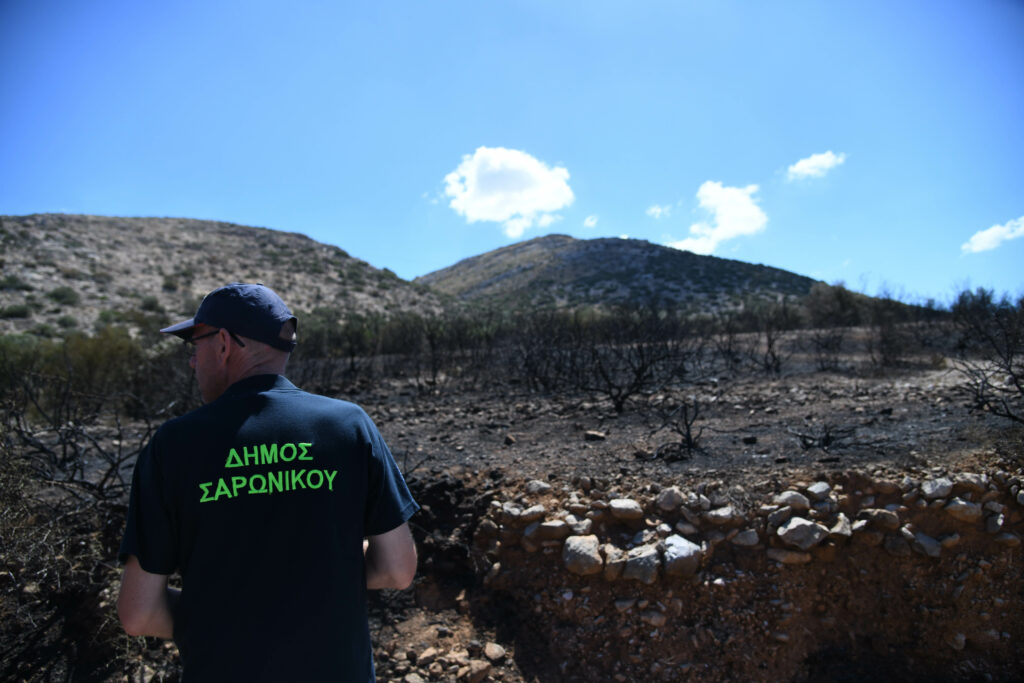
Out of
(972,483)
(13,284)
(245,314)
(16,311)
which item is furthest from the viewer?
(13,284)

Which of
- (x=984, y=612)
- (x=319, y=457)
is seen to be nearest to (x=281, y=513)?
(x=319, y=457)

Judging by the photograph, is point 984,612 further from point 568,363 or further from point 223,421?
point 568,363

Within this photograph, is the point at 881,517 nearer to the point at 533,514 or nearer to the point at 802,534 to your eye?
the point at 802,534

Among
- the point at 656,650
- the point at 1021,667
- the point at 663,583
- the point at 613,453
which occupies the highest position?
the point at 613,453

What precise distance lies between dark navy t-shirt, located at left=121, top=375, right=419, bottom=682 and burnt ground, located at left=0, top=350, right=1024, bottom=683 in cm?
229

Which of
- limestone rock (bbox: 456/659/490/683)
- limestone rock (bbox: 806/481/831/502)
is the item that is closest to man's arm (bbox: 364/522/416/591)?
limestone rock (bbox: 456/659/490/683)

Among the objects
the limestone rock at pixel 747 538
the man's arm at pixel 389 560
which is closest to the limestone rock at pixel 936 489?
the limestone rock at pixel 747 538

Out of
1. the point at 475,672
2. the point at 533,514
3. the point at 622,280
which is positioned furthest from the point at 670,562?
the point at 622,280

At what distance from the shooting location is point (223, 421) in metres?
1.36

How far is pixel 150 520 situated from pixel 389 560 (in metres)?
0.64

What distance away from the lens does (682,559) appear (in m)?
3.40

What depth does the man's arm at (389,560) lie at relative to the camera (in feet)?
5.16

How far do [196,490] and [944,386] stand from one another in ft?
29.6

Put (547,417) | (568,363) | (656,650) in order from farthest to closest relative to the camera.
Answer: (568,363) < (547,417) < (656,650)
